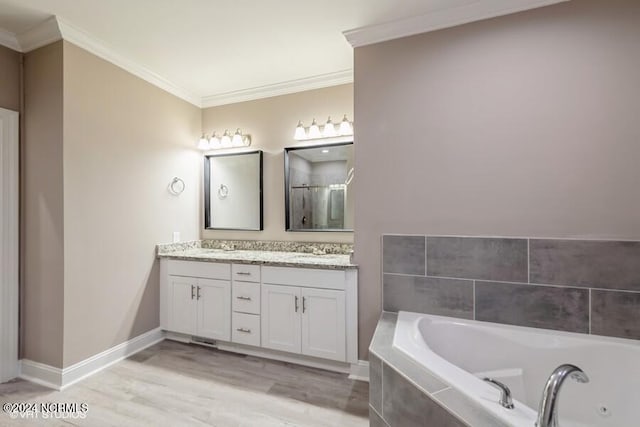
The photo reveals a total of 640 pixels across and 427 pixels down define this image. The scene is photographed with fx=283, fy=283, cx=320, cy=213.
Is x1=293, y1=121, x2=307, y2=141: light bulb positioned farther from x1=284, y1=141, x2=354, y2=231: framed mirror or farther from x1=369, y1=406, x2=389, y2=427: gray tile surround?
x1=369, y1=406, x2=389, y2=427: gray tile surround

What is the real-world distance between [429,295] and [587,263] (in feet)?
2.99

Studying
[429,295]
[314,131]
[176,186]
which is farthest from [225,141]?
[429,295]

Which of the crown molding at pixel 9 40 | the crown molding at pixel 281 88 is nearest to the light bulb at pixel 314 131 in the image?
the crown molding at pixel 281 88

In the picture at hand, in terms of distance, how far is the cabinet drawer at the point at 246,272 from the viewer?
96.9 inches

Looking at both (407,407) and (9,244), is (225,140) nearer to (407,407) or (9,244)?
(9,244)

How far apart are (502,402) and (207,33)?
110 inches

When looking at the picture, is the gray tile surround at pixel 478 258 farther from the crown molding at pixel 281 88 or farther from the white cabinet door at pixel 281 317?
Result: the crown molding at pixel 281 88

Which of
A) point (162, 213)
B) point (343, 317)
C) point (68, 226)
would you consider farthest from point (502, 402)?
point (162, 213)

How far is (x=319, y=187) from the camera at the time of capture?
287 centimetres

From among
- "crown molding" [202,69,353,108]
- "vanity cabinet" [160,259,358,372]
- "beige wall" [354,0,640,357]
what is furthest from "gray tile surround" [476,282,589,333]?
"crown molding" [202,69,353,108]

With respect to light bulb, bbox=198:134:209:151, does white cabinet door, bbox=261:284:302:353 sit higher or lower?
lower

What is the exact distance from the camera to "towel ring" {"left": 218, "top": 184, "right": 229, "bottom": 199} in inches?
129

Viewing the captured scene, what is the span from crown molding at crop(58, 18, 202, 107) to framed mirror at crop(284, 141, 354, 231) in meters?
1.34

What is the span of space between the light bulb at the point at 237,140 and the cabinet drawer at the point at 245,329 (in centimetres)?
180
